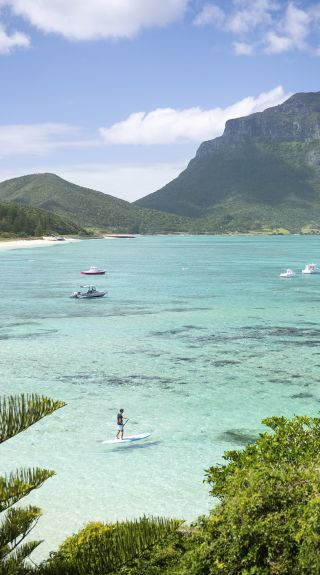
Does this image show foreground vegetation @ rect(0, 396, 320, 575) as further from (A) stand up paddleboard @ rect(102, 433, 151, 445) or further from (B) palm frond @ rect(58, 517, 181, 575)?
(A) stand up paddleboard @ rect(102, 433, 151, 445)

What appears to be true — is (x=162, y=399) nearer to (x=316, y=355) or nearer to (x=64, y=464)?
(x=64, y=464)

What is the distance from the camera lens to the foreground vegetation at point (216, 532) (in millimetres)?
8109

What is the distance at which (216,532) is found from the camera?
10.1m

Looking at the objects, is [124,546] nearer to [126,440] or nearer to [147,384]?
[126,440]

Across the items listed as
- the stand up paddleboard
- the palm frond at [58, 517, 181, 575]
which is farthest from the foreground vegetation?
the stand up paddleboard

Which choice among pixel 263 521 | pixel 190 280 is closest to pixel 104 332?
pixel 263 521

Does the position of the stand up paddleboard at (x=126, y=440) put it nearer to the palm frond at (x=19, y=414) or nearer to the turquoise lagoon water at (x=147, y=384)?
the turquoise lagoon water at (x=147, y=384)

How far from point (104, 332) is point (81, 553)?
3541 cm

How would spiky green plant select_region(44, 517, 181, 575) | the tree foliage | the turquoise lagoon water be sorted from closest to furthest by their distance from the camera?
spiky green plant select_region(44, 517, 181, 575) < the tree foliage < the turquoise lagoon water

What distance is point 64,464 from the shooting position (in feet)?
63.7

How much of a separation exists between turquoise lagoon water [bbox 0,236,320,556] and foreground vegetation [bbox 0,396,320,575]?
16.2 feet

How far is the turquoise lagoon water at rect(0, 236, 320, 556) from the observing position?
57.5ft

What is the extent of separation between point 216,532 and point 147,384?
1875 cm

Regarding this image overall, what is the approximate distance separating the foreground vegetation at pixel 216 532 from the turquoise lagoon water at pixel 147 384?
4.94m
